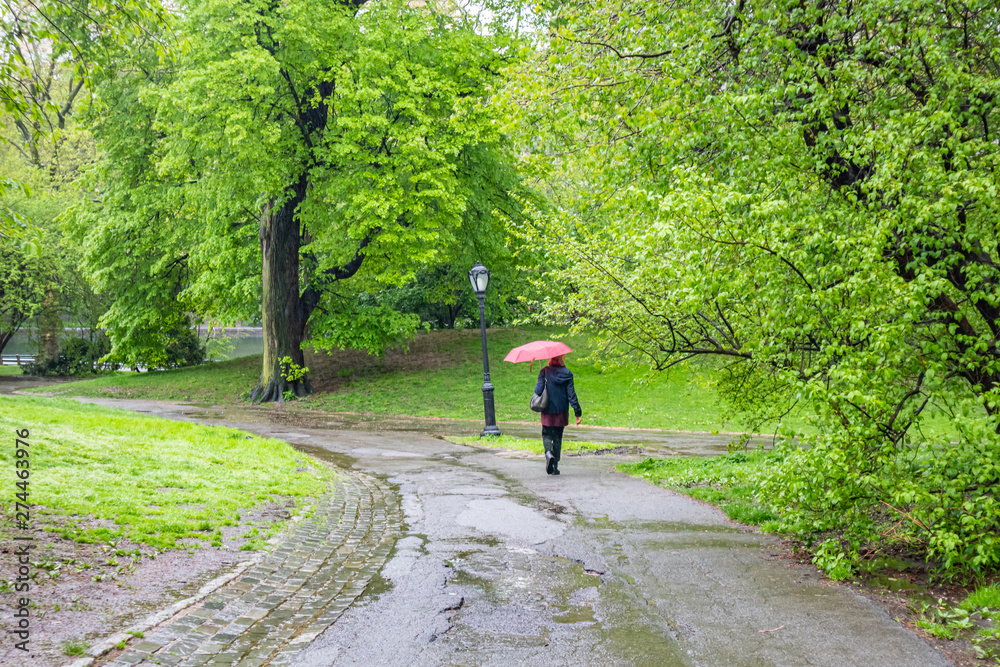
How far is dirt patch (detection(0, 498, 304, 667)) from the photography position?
4.39 m

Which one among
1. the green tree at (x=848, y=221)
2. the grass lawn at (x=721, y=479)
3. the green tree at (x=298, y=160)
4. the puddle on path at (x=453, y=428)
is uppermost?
the green tree at (x=298, y=160)

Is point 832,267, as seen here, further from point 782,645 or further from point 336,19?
point 336,19

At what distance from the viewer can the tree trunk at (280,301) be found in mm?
25594

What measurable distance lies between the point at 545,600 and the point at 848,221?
3.93m

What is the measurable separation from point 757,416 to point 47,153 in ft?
167

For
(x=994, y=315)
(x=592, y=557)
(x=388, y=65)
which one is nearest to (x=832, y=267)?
(x=994, y=315)

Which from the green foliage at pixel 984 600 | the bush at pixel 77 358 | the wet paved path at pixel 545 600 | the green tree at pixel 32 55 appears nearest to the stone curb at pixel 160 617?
the wet paved path at pixel 545 600

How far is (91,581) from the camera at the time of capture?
5.27 meters

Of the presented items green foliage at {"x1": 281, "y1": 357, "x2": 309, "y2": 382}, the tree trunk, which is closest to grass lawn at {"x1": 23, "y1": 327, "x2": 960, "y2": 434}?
green foliage at {"x1": 281, "y1": 357, "x2": 309, "y2": 382}

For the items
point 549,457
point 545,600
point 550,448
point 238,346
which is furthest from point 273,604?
point 238,346

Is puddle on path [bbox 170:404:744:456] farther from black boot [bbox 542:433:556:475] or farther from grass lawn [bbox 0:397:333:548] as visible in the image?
grass lawn [bbox 0:397:333:548]

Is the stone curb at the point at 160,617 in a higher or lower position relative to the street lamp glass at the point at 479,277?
lower

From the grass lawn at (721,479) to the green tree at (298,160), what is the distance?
11.6 metres

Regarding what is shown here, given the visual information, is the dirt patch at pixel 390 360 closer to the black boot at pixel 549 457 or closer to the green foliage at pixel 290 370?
the green foliage at pixel 290 370
